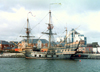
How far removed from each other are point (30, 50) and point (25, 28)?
13.6m

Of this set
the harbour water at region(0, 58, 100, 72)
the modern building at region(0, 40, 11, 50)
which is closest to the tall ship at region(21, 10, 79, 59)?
the harbour water at region(0, 58, 100, 72)

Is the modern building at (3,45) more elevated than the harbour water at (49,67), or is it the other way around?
the modern building at (3,45)

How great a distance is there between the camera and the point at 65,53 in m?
68.3

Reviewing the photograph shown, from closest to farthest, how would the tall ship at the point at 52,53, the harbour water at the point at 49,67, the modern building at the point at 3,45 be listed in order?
the harbour water at the point at 49,67 → the tall ship at the point at 52,53 → the modern building at the point at 3,45

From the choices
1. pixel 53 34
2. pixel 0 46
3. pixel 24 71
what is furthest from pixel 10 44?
pixel 24 71

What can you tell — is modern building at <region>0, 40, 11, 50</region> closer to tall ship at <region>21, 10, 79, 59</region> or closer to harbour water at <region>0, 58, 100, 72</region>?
tall ship at <region>21, 10, 79, 59</region>

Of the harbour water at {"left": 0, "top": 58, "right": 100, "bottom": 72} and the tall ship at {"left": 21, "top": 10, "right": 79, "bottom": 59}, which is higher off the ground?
the tall ship at {"left": 21, "top": 10, "right": 79, "bottom": 59}

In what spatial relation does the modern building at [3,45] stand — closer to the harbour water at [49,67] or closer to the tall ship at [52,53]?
the tall ship at [52,53]

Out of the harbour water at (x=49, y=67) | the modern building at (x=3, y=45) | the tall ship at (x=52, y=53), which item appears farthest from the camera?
the modern building at (x=3, y=45)

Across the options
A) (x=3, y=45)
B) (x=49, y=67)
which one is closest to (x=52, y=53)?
(x=49, y=67)

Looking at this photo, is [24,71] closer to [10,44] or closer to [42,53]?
[42,53]

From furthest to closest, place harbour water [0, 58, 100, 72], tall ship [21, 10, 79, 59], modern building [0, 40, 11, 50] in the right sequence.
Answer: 1. modern building [0, 40, 11, 50]
2. tall ship [21, 10, 79, 59]
3. harbour water [0, 58, 100, 72]

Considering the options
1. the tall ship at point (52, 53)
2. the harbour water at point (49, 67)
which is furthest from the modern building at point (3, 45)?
the harbour water at point (49, 67)

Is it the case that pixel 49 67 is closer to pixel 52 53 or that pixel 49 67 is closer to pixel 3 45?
pixel 52 53
